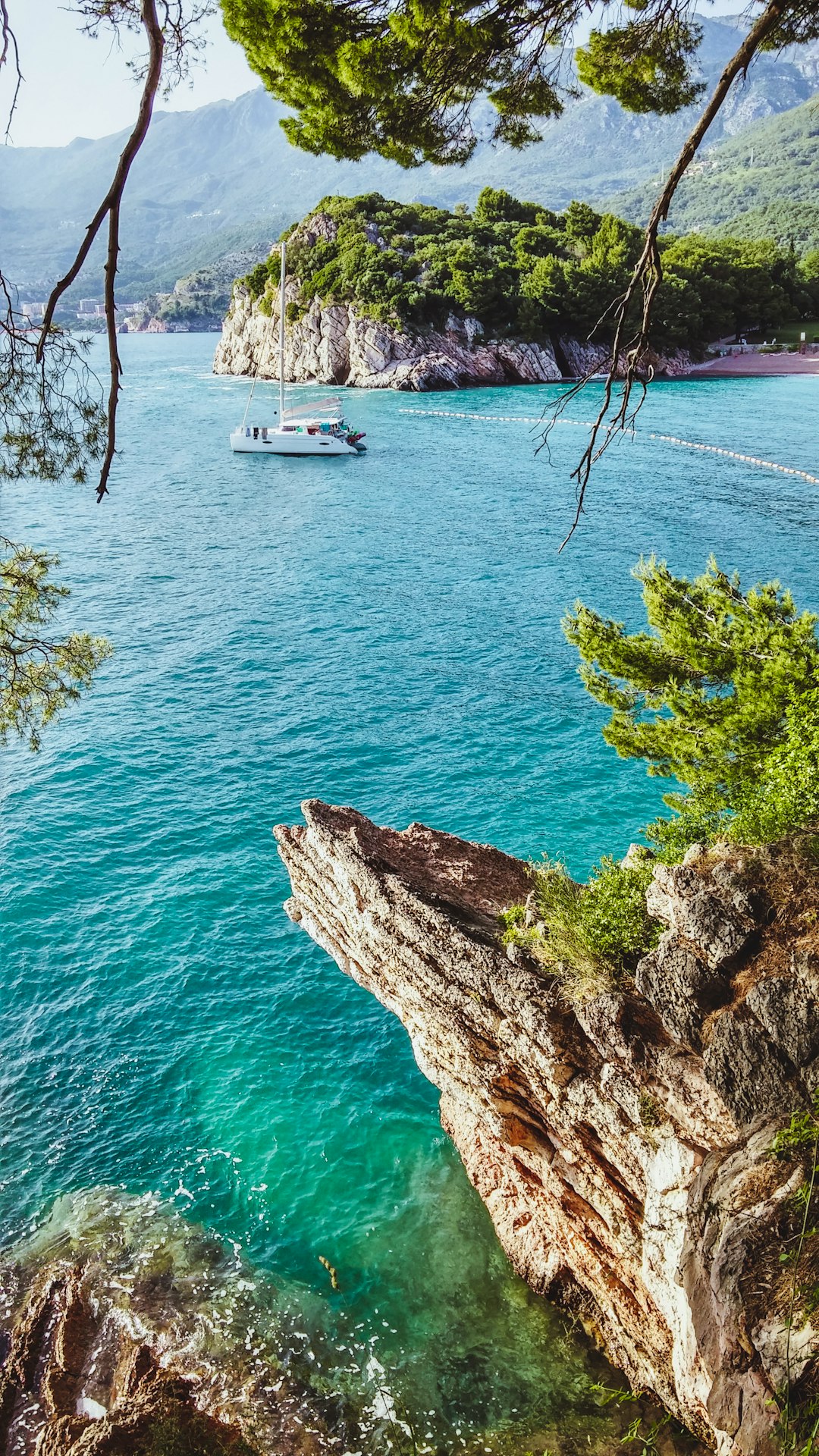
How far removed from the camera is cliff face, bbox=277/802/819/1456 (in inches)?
314

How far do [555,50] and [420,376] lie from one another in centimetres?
8902

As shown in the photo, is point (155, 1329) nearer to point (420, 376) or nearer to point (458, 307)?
point (420, 376)

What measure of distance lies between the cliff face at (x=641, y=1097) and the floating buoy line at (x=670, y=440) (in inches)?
1268

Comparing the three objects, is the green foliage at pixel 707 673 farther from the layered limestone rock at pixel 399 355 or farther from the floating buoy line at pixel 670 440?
the layered limestone rock at pixel 399 355

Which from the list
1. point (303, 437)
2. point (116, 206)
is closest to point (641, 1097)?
point (116, 206)

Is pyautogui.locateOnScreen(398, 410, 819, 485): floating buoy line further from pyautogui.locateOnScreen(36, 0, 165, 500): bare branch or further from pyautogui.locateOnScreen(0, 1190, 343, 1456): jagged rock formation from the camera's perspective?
pyautogui.locateOnScreen(36, 0, 165, 500): bare branch

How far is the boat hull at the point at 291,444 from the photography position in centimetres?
6794

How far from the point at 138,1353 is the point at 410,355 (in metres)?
96.3

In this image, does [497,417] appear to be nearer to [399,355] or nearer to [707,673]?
[399,355]

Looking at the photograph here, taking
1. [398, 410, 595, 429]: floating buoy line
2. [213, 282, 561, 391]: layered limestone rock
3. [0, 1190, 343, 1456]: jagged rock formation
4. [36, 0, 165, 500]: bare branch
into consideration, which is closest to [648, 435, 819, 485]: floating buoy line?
[398, 410, 595, 429]: floating buoy line

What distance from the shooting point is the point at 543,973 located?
1118cm

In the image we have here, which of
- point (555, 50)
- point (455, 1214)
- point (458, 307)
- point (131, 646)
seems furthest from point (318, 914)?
point (458, 307)

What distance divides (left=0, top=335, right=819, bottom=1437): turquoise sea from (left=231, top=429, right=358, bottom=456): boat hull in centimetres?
1287

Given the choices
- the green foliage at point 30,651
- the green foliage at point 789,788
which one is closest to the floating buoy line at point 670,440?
the green foliage at point 789,788
